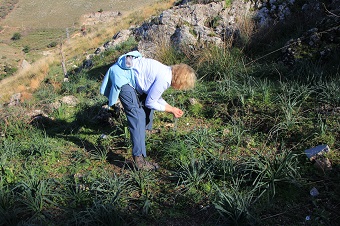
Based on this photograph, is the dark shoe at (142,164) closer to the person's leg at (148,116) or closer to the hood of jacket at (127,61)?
the person's leg at (148,116)

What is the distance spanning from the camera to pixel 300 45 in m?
5.36

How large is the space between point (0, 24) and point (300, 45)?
78271 mm

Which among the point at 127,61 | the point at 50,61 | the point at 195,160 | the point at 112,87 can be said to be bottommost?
the point at 50,61

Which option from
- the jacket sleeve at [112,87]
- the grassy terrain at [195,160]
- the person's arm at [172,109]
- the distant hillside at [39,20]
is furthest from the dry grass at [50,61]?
the distant hillside at [39,20]

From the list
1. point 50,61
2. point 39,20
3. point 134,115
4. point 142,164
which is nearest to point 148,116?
point 134,115

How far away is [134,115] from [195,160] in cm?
84

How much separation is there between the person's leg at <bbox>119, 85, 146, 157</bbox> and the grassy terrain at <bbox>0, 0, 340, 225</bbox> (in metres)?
0.31

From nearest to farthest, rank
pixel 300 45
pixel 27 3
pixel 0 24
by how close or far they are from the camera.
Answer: pixel 300 45 → pixel 0 24 → pixel 27 3

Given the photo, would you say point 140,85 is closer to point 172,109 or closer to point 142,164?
point 172,109

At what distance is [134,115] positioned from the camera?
3.13m

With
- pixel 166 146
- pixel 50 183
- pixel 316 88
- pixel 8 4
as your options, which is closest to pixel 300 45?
pixel 316 88

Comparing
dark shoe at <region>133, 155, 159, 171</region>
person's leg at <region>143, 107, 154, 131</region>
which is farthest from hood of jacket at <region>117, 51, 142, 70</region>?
dark shoe at <region>133, 155, 159, 171</region>

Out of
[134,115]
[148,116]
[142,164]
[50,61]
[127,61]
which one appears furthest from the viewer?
[50,61]

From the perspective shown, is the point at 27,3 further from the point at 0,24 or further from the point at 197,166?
the point at 197,166
